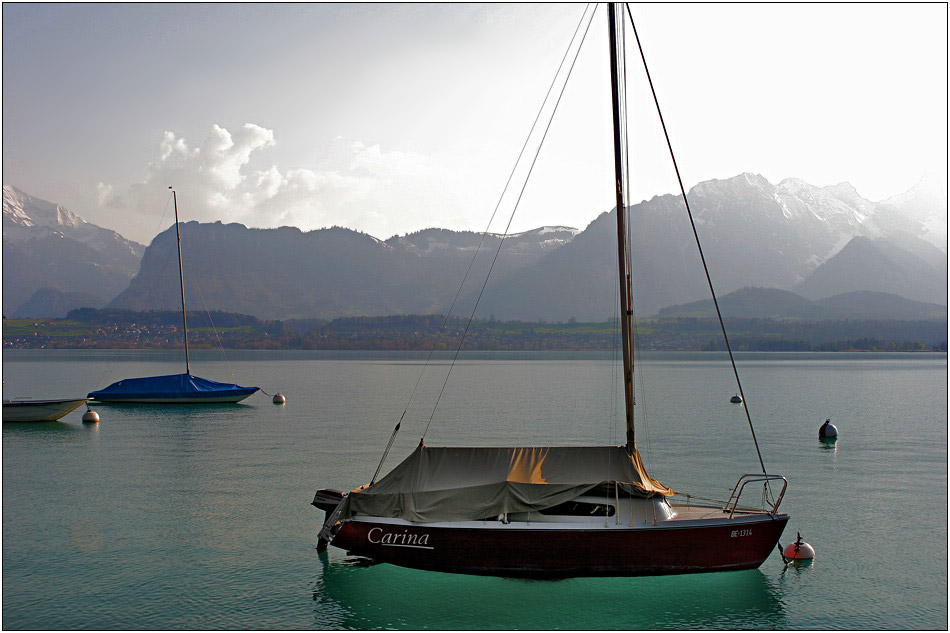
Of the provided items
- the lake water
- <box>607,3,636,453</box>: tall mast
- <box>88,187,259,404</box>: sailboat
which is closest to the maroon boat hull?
the lake water

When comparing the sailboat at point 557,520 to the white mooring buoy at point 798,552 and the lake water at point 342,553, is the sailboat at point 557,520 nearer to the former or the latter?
the lake water at point 342,553

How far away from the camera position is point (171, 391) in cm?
7156

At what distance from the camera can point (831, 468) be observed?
40594 mm

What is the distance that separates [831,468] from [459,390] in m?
60.0

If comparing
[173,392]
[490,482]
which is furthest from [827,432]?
[173,392]

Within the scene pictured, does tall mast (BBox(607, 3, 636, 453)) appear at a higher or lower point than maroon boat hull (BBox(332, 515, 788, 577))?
higher

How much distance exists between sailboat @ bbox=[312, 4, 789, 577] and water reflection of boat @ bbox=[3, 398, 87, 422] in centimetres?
4718

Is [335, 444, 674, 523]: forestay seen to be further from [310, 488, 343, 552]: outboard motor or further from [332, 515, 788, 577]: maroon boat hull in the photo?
[310, 488, 343, 552]: outboard motor

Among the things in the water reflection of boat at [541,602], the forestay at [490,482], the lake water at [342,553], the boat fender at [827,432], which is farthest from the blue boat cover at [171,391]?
the forestay at [490,482]

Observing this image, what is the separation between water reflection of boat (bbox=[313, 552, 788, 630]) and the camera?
18766 mm

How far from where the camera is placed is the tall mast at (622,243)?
807 inches

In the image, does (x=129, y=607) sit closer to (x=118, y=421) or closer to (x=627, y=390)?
(x=627, y=390)

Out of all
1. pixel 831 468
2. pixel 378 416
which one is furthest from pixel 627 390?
pixel 378 416

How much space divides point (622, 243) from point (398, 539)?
9673 mm
